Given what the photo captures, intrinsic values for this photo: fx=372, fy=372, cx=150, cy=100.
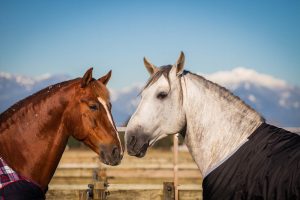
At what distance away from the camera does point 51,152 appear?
10.4ft

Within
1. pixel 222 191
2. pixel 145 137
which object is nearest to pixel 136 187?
pixel 145 137

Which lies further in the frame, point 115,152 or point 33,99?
point 115,152

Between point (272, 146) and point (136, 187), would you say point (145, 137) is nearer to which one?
point (272, 146)

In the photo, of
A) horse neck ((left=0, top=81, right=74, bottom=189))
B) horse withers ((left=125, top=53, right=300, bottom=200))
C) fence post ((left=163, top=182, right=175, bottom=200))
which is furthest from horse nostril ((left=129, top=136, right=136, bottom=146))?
fence post ((left=163, top=182, right=175, bottom=200))

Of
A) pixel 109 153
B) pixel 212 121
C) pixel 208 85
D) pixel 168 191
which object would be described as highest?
pixel 208 85

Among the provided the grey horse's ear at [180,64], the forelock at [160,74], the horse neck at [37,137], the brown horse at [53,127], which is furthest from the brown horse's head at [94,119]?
the grey horse's ear at [180,64]

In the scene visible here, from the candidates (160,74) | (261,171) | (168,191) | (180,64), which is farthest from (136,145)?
(168,191)

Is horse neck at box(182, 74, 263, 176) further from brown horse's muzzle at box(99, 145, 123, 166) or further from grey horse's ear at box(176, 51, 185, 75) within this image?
brown horse's muzzle at box(99, 145, 123, 166)

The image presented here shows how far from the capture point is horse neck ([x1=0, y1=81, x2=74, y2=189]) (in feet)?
10.0

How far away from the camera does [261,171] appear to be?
277cm

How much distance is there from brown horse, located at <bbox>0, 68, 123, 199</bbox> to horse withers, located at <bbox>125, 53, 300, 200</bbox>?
0.82ft

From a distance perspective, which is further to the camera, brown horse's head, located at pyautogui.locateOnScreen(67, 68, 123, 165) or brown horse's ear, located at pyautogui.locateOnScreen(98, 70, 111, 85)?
brown horse's ear, located at pyautogui.locateOnScreen(98, 70, 111, 85)

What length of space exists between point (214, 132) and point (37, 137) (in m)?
1.51

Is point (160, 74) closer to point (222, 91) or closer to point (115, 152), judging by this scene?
point (222, 91)
